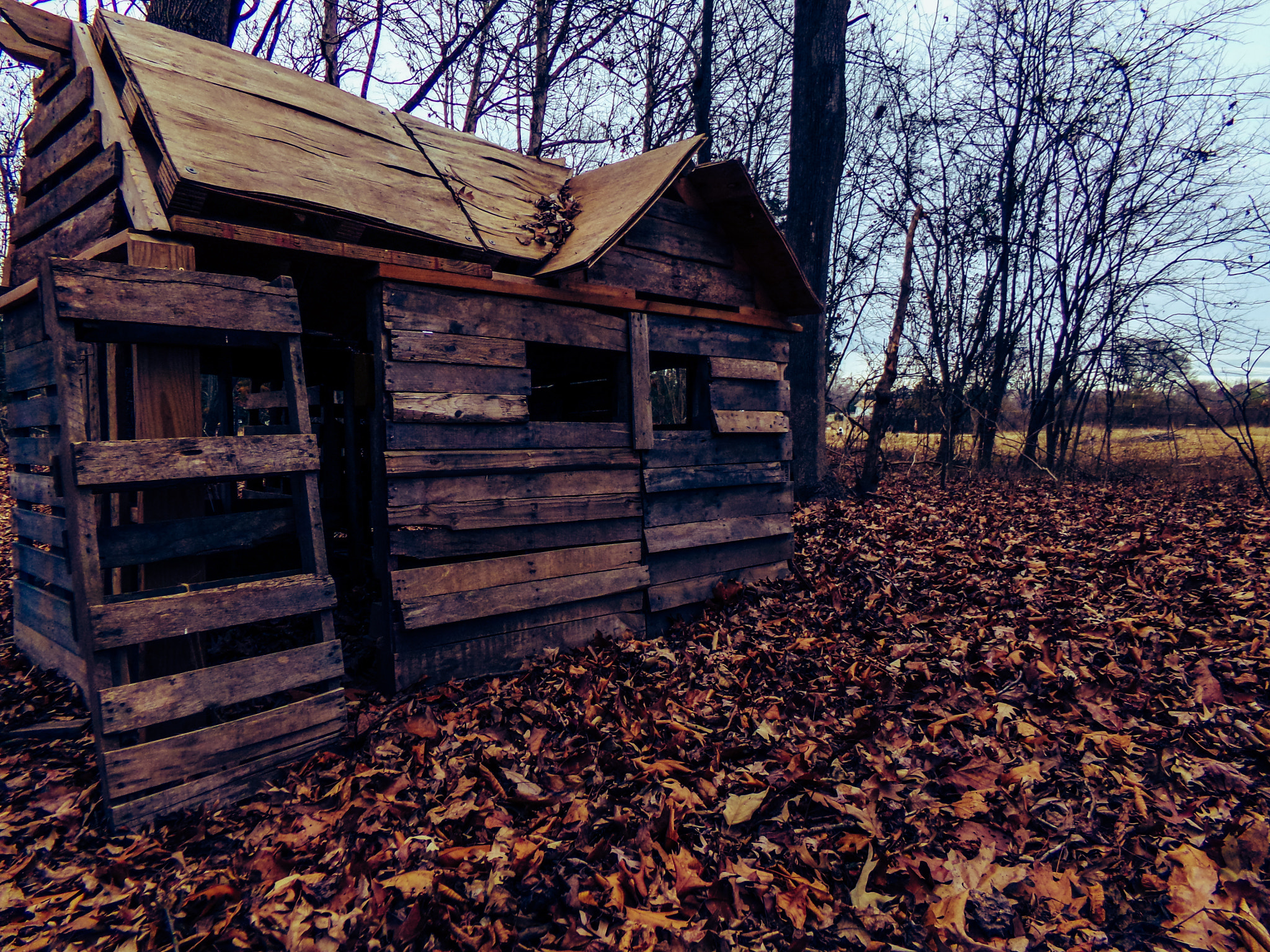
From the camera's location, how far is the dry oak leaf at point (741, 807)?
332cm

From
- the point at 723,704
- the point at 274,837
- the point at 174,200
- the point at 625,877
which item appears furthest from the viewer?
the point at 723,704

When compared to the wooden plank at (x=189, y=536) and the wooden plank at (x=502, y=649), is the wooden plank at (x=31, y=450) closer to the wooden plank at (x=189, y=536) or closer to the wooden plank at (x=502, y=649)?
the wooden plank at (x=189, y=536)

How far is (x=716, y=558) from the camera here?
6.45m

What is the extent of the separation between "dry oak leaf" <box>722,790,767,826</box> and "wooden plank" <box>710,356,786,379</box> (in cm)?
388

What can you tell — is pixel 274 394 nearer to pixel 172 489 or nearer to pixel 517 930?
pixel 172 489

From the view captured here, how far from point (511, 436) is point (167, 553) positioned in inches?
89.3

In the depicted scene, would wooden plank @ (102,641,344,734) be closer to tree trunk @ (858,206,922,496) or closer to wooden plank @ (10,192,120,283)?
wooden plank @ (10,192,120,283)

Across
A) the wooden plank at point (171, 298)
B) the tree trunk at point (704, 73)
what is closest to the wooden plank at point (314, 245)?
the wooden plank at point (171, 298)

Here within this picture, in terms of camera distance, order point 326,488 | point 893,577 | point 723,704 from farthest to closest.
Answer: point 326,488
point 893,577
point 723,704

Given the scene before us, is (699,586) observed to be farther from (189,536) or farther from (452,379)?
(189,536)

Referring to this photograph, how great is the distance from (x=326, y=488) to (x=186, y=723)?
4.68m

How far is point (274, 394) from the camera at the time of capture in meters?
6.92

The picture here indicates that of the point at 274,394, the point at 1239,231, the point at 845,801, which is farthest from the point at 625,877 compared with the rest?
the point at 1239,231

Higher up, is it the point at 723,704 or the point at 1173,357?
the point at 1173,357
